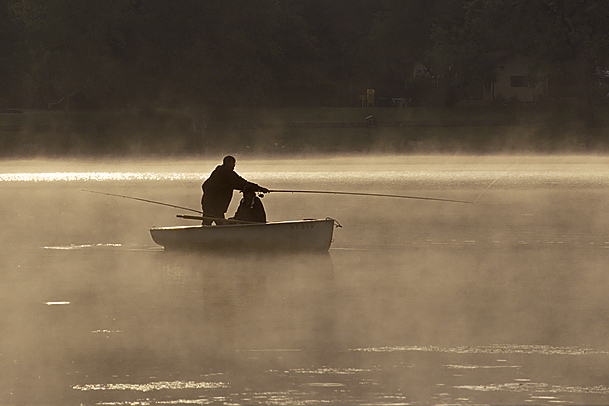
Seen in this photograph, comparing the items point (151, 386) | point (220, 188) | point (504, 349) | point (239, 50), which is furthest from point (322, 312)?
point (239, 50)

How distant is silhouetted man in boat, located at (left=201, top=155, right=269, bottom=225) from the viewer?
2403 centimetres

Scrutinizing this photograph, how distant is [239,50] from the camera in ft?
231

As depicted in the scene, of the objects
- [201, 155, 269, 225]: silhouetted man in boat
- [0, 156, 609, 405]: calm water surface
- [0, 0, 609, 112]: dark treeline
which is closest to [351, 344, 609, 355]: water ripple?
[0, 156, 609, 405]: calm water surface

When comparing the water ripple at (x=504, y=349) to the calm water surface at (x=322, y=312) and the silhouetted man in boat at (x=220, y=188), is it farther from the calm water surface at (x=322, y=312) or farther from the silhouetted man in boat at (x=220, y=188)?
the silhouetted man in boat at (x=220, y=188)

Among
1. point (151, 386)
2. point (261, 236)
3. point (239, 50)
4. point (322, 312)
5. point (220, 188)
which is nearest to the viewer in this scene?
point (151, 386)

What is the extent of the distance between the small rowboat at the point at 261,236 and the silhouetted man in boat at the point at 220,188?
0.51 metres

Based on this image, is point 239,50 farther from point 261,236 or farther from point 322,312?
point 322,312

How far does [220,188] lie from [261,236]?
1379 millimetres

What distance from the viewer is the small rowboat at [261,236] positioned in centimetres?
2333

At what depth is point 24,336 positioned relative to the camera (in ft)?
51.1

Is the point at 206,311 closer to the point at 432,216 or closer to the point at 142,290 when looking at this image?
the point at 142,290

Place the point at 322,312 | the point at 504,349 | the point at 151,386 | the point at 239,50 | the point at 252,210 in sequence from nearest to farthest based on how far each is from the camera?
the point at 151,386 → the point at 504,349 → the point at 322,312 → the point at 252,210 → the point at 239,50

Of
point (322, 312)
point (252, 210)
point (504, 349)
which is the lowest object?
point (504, 349)

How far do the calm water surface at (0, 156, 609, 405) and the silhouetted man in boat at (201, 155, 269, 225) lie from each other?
1044mm
